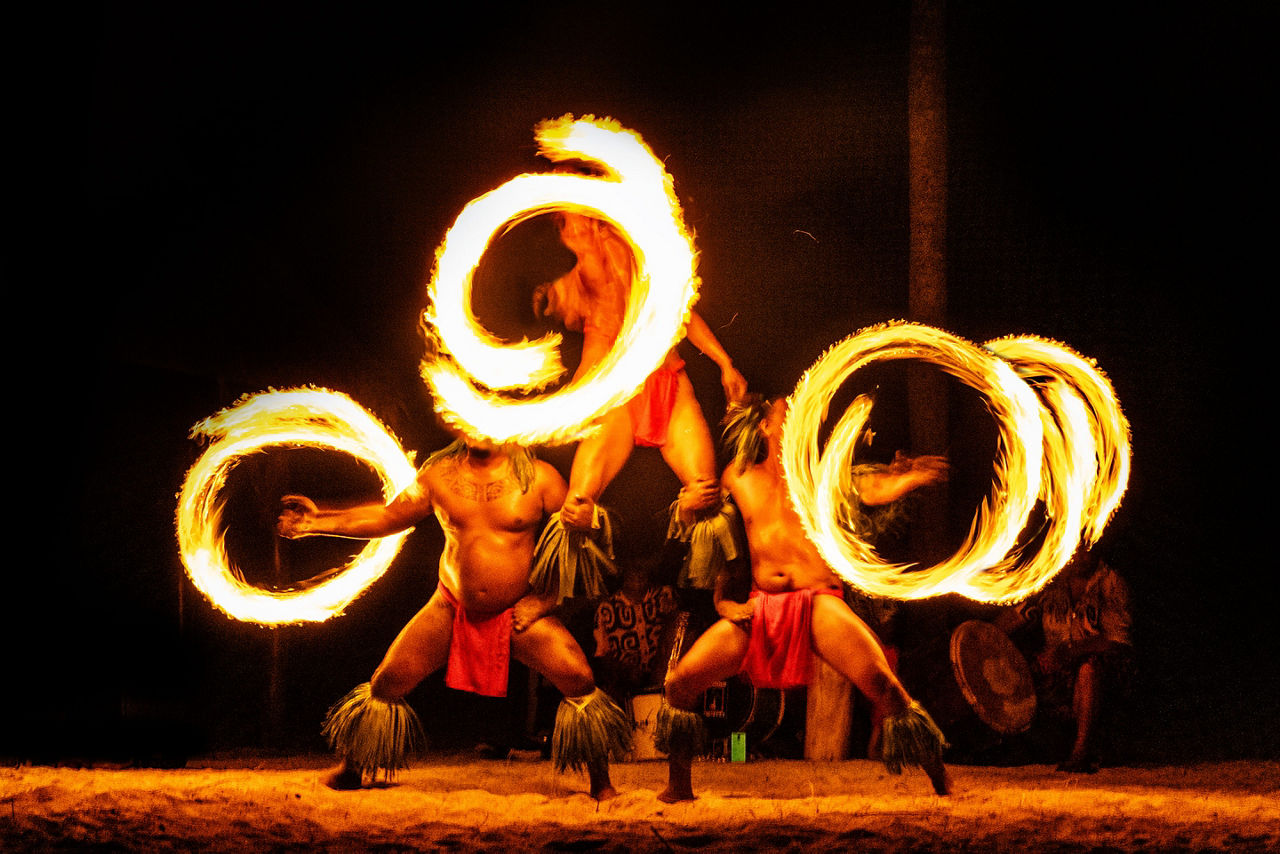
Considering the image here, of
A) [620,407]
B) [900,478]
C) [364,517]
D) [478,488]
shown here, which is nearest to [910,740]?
[900,478]

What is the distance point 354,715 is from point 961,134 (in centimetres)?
549

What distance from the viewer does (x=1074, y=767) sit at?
7.71 meters

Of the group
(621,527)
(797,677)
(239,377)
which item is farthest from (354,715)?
(239,377)

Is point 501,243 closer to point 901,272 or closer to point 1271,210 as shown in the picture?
point 901,272

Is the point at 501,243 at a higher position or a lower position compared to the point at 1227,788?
higher

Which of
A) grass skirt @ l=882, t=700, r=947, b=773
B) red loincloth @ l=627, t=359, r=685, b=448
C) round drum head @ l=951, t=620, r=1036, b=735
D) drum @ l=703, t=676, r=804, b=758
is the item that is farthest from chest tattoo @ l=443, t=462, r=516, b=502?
round drum head @ l=951, t=620, r=1036, b=735

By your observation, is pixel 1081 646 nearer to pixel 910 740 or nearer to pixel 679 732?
pixel 910 740

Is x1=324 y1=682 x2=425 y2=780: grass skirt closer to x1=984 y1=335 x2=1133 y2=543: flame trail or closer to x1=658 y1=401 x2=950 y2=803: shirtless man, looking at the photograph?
x1=658 y1=401 x2=950 y2=803: shirtless man

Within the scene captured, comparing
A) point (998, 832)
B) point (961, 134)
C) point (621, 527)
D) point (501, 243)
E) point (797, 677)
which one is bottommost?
point (998, 832)

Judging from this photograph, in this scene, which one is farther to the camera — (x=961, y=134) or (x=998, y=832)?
(x=961, y=134)

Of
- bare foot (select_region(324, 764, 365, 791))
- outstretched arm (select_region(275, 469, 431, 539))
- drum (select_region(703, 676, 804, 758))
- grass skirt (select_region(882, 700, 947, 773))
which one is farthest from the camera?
drum (select_region(703, 676, 804, 758))

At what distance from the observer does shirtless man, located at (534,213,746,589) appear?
701 centimetres

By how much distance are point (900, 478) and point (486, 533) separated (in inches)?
82.5

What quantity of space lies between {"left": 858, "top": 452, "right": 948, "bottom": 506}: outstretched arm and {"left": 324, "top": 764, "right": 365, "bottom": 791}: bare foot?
292 centimetres
